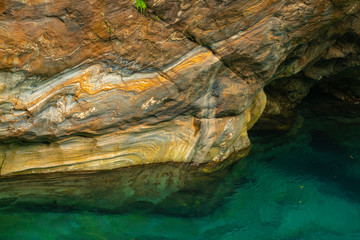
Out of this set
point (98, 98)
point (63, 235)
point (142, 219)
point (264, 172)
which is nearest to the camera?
point (63, 235)

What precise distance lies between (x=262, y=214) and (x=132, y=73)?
137 inches

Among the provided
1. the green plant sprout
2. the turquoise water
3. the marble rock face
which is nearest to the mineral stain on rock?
the marble rock face

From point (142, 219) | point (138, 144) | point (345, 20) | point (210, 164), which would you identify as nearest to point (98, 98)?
A: point (138, 144)

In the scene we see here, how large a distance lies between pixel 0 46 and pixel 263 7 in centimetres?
441

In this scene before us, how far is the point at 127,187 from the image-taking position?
21.2 ft

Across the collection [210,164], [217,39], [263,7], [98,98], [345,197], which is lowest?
[345,197]

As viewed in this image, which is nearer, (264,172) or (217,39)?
(217,39)

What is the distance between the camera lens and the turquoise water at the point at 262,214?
17.8 ft

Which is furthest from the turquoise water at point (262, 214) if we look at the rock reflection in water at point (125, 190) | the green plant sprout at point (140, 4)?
the green plant sprout at point (140, 4)

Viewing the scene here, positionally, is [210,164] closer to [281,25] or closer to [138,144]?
[138,144]

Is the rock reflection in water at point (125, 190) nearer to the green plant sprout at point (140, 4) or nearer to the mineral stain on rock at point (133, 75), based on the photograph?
the mineral stain on rock at point (133, 75)

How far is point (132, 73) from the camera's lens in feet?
20.5

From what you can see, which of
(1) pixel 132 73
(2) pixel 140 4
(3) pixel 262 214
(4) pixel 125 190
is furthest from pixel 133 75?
(3) pixel 262 214

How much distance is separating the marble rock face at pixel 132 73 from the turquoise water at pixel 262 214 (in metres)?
1.12
